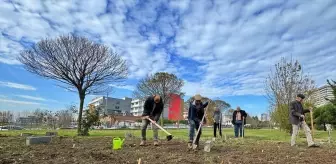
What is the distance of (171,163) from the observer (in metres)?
5.78

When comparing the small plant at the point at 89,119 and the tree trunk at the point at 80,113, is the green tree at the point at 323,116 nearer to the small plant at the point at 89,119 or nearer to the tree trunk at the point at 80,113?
the small plant at the point at 89,119

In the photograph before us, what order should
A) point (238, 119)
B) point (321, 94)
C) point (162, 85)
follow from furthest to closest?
point (162, 85) → point (321, 94) → point (238, 119)

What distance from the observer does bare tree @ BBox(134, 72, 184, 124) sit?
139ft

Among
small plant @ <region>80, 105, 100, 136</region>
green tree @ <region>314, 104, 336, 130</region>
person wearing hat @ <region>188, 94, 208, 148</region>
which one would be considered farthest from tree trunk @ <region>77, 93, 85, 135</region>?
green tree @ <region>314, 104, 336, 130</region>

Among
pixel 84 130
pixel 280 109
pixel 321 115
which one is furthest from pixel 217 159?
pixel 321 115

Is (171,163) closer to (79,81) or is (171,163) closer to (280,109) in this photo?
(79,81)

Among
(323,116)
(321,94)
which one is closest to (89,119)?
(321,94)

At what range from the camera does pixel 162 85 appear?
139 ft

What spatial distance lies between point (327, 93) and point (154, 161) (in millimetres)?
25847

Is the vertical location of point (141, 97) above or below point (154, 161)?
above

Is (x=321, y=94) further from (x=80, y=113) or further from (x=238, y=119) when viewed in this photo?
(x=80, y=113)

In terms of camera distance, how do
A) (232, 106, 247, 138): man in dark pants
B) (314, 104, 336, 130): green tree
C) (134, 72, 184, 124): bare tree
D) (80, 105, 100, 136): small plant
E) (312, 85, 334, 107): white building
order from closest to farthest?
(232, 106, 247, 138): man in dark pants → (80, 105, 100, 136): small plant → (312, 85, 334, 107): white building → (314, 104, 336, 130): green tree → (134, 72, 184, 124): bare tree

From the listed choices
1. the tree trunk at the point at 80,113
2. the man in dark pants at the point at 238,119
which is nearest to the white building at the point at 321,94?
the man in dark pants at the point at 238,119

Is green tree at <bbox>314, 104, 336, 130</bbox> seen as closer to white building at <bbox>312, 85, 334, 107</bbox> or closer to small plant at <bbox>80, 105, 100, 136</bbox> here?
white building at <bbox>312, 85, 334, 107</bbox>
